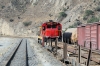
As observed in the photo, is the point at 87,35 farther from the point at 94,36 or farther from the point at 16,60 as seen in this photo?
the point at 16,60

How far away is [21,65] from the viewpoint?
1752cm

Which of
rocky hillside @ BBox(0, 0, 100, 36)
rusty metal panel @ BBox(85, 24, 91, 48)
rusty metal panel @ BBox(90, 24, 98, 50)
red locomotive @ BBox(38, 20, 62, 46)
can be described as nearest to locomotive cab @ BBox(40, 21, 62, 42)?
red locomotive @ BBox(38, 20, 62, 46)

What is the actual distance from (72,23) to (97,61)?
66.0 m

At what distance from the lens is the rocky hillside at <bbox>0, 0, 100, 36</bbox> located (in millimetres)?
81838

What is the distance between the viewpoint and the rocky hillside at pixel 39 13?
268 ft

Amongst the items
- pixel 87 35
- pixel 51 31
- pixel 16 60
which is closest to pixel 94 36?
pixel 87 35

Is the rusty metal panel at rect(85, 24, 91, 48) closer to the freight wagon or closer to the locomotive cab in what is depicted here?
the freight wagon

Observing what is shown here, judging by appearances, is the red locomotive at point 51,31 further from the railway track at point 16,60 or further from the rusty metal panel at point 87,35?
the railway track at point 16,60

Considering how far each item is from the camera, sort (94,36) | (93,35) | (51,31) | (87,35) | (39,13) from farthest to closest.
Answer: (39,13) < (51,31) < (87,35) < (93,35) < (94,36)

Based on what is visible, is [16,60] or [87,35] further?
[87,35]

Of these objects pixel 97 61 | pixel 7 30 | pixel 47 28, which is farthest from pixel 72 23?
pixel 97 61

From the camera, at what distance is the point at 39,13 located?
10806 cm

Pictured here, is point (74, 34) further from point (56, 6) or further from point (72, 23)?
point (56, 6)

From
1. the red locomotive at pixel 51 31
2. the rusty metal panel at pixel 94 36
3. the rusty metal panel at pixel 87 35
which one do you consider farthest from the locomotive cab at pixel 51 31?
the rusty metal panel at pixel 94 36
